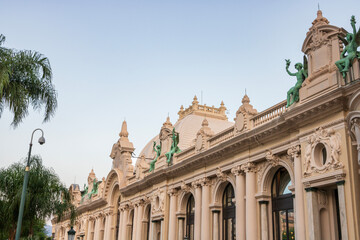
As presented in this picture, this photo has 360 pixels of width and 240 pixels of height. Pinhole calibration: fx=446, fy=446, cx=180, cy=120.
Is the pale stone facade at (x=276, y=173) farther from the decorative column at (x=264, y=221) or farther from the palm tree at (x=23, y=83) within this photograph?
the palm tree at (x=23, y=83)

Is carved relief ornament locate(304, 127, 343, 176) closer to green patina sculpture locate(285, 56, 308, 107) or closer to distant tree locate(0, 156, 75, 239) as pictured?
green patina sculpture locate(285, 56, 308, 107)

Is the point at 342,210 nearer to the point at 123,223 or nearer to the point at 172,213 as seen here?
the point at 172,213

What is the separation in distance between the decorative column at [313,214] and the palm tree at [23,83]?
1237 cm

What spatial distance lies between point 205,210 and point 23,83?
1614 cm

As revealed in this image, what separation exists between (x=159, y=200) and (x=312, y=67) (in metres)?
19.3

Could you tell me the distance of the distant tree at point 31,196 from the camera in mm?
32406

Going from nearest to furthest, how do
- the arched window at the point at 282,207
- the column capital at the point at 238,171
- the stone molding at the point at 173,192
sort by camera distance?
the arched window at the point at 282,207
the column capital at the point at 238,171
the stone molding at the point at 173,192

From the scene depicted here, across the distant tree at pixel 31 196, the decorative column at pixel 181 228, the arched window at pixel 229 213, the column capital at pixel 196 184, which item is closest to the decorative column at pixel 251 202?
→ the arched window at pixel 229 213

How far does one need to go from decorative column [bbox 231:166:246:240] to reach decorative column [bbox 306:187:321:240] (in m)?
6.66

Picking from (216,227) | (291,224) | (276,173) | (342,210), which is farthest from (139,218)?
(342,210)

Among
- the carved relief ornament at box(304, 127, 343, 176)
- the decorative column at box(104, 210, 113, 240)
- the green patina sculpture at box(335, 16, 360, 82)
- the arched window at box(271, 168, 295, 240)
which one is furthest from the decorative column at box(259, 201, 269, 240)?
the decorative column at box(104, 210, 113, 240)

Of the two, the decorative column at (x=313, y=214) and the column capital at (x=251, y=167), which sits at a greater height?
the column capital at (x=251, y=167)

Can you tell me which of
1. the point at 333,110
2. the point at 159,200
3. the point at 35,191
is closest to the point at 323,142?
the point at 333,110

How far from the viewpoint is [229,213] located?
29344 millimetres
